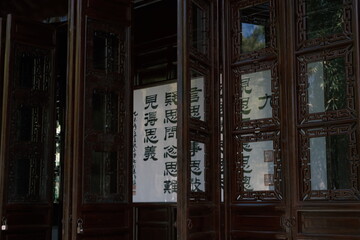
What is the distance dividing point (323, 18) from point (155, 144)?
2.31 metres

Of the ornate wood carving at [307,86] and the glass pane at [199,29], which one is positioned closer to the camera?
Answer: the ornate wood carving at [307,86]

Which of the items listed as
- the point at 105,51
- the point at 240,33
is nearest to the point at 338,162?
the point at 240,33

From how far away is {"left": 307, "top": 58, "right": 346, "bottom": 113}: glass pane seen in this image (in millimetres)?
3367

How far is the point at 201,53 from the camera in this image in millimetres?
3715

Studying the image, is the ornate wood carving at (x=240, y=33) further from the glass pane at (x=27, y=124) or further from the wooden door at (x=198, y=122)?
the glass pane at (x=27, y=124)

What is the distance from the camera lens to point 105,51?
168 inches

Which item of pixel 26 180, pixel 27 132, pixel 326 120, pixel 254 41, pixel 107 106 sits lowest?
pixel 26 180

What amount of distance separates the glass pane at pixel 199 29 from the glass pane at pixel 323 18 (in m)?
0.71

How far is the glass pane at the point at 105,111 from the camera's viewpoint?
414 centimetres

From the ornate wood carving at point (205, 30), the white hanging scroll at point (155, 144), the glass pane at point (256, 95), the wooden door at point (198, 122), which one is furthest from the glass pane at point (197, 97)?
the white hanging scroll at point (155, 144)

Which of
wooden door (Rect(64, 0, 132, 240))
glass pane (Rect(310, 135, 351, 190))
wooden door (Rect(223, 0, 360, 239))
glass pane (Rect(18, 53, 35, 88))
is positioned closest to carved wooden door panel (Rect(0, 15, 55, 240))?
glass pane (Rect(18, 53, 35, 88))

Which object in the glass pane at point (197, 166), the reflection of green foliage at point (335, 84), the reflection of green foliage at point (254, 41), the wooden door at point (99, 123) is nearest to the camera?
the reflection of green foliage at point (335, 84)

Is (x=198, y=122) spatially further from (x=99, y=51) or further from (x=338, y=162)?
(x=99, y=51)

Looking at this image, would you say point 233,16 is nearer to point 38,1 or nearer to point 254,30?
point 254,30
